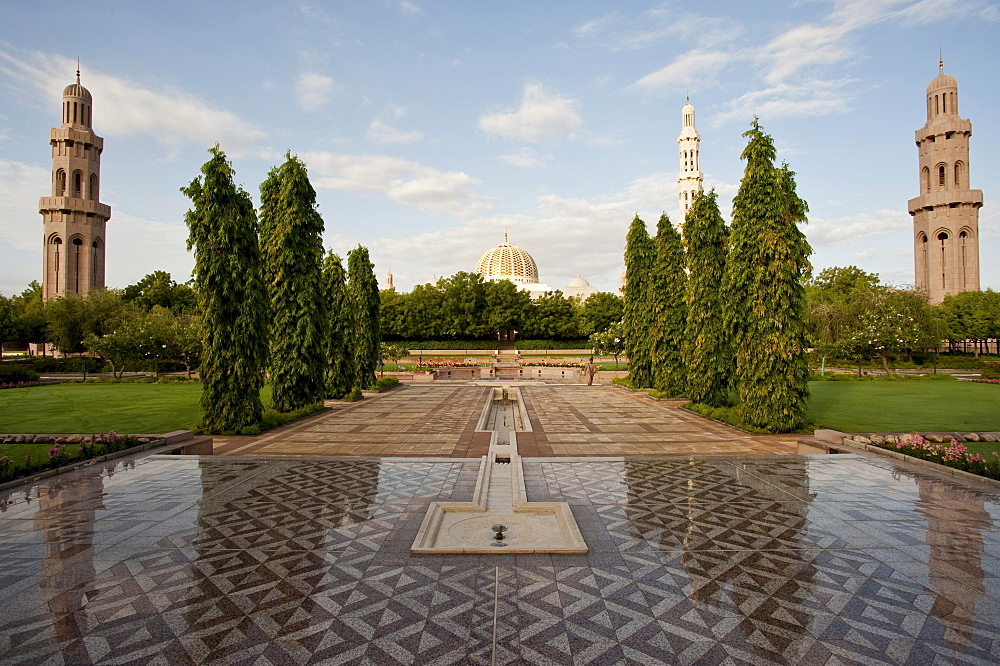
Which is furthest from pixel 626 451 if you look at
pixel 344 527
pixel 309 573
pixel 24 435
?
pixel 24 435

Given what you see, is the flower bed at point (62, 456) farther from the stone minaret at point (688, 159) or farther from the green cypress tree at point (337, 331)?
the stone minaret at point (688, 159)

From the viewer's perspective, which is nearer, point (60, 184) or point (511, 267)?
point (60, 184)

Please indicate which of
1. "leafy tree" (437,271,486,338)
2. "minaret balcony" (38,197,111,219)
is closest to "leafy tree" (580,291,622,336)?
"leafy tree" (437,271,486,338)

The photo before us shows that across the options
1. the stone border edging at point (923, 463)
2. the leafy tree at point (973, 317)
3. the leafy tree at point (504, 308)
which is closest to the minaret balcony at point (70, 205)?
the leafy tree at point (504, 308)

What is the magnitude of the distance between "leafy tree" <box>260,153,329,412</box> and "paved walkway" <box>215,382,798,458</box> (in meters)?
1.54

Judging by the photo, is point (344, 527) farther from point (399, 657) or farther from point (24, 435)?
point (24, 435)

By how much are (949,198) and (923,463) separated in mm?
64868

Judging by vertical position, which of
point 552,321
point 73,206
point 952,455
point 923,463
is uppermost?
point 73,206

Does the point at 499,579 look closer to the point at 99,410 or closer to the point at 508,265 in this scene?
the point at 99,410

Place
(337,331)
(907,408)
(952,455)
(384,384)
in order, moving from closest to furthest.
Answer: (952,455) → (907,408) → (337,331) → (384,384)

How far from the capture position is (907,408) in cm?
1716

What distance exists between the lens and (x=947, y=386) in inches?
990

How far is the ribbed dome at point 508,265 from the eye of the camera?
93.6 metres

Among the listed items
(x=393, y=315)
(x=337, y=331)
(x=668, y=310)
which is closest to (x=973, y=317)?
(x=668, y=310)
